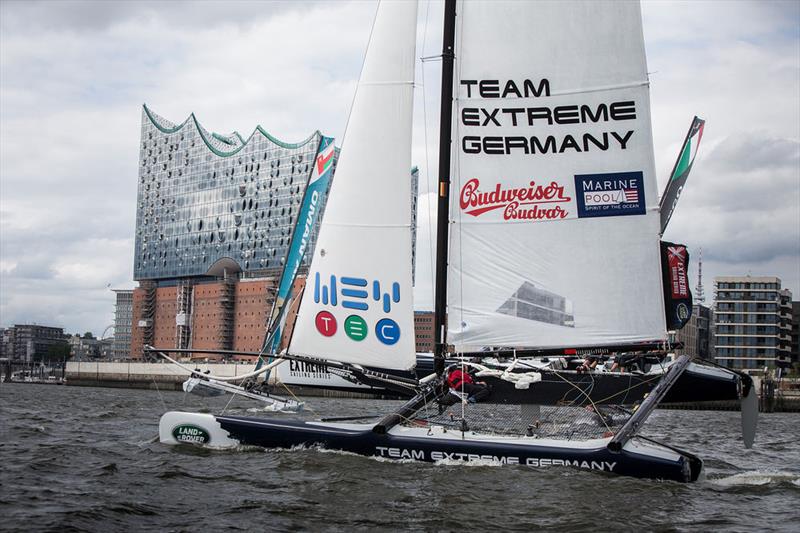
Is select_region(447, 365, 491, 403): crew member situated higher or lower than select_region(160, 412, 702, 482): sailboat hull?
higher

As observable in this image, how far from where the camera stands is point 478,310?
12.4 metres

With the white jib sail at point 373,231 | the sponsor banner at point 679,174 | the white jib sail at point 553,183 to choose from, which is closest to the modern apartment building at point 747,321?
the sponsor banner at point 679,174

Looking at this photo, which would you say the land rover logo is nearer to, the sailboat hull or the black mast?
the sailboat hull

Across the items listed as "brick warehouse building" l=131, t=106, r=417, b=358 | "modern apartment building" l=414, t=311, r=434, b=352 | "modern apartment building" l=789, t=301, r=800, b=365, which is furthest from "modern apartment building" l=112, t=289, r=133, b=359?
"modern apartment building" l=789, t=301, r=800, b=365

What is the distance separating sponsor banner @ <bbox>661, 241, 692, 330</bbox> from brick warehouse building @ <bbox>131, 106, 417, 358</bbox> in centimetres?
7632

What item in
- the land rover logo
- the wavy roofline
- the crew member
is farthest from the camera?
the wavy roofline

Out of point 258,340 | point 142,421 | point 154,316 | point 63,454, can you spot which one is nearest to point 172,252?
point 154,316

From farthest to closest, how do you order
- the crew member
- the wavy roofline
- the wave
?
1. the wavy roofline
2. the crew member
3. the wave

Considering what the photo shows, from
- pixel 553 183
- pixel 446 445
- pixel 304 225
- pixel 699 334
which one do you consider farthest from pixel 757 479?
pixel 699 334

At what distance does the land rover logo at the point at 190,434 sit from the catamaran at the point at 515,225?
1.02m

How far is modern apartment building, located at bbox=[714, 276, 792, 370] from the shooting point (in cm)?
9675

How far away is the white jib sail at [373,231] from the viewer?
492 inches

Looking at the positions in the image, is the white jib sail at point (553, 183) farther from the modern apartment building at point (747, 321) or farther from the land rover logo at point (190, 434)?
the modern apartment building at point (747, 321)

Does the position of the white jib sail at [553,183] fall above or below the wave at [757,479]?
above
